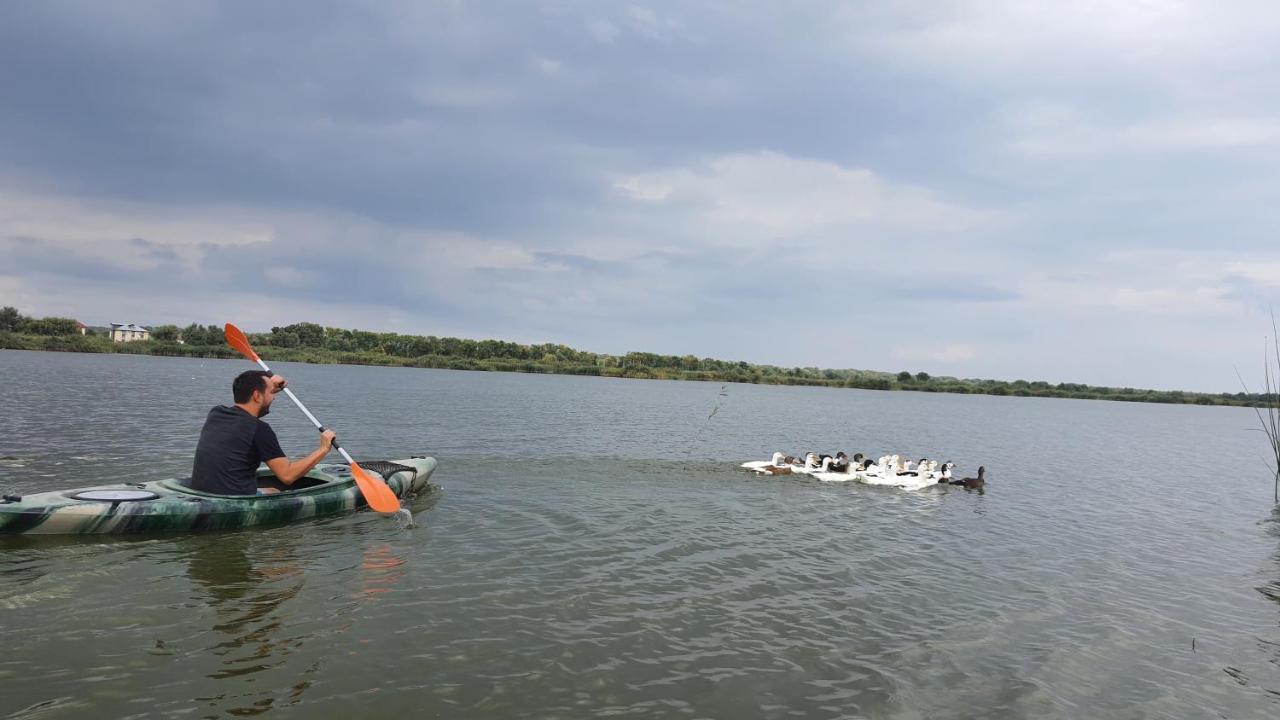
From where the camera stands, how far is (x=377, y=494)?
42.3 feet

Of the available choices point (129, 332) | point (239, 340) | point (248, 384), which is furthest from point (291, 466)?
point (129, 332)

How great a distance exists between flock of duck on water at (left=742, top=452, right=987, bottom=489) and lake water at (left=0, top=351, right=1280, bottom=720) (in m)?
1.52

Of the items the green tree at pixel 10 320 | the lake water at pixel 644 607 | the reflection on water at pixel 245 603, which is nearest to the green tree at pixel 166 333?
the green tree at pixel 10 320

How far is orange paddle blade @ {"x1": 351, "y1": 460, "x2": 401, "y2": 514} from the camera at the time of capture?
41.5 feet

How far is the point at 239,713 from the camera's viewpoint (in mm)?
5582

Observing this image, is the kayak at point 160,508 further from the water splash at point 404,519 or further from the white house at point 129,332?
the white house at point 129,332

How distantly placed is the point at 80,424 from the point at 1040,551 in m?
30.2

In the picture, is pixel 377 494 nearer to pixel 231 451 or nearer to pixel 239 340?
pixel 231 451

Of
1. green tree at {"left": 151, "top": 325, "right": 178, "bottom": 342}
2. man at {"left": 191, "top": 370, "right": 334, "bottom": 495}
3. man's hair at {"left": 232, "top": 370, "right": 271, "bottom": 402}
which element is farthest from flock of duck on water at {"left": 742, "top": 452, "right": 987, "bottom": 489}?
green tree at {"left": 151, "top": 325, "right": 178, "bottom": 342}

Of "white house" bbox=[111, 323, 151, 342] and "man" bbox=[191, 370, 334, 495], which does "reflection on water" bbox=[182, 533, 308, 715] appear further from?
"white house" bbox=[111, 323, 151, 342]

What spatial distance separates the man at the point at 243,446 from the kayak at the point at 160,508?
29 cm

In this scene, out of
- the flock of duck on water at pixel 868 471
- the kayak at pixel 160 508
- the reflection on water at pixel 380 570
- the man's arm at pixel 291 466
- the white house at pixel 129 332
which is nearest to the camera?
the reflection on water at pixel 380 570

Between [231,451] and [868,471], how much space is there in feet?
59.6

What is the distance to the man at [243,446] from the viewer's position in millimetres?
10906
